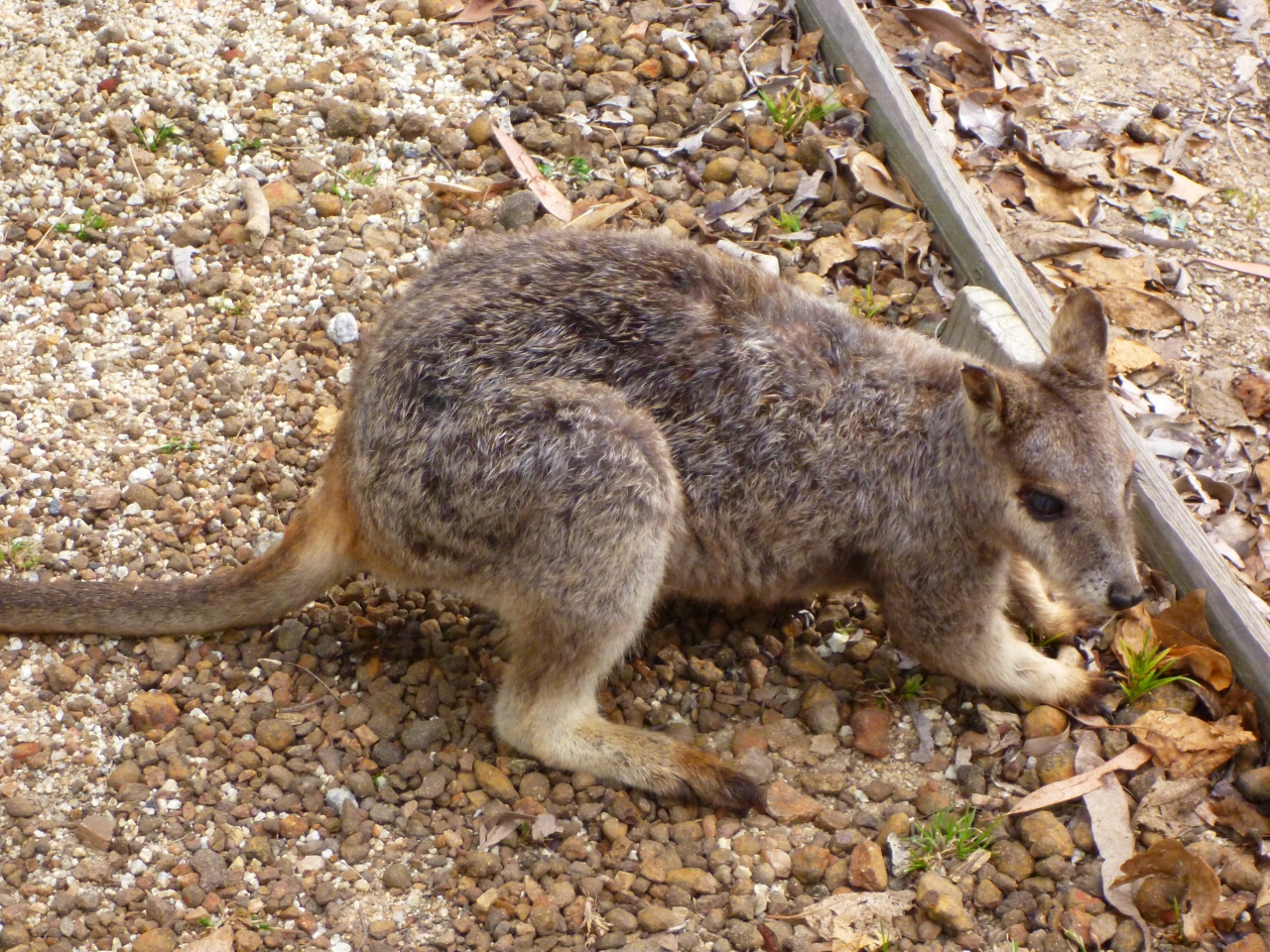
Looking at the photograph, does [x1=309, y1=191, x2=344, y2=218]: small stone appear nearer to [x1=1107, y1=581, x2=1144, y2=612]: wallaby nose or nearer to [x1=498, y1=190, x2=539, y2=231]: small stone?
[x1=498, y1=190, x2=539, y2=231]: small stone

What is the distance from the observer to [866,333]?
213 inches

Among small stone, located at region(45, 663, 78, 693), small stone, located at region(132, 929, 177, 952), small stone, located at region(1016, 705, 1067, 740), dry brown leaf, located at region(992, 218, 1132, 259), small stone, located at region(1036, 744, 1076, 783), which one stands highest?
dry brown leaf, located at region(992, 218, 1132, 259)

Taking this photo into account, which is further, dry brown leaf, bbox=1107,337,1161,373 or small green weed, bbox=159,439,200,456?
dry brown leaf, bbox=1107,337,1161,373

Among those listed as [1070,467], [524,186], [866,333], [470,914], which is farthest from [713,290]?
[470,914]

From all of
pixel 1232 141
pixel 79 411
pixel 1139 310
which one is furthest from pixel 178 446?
pixel 1232 141

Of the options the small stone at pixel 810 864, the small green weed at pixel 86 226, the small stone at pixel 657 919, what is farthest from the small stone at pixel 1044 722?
the small green weed at pixel 86 226

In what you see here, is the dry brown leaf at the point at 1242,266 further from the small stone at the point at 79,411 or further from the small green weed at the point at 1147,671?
the small stone at the point at 79,411

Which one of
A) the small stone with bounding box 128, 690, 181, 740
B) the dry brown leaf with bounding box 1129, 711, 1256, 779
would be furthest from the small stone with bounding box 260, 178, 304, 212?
the dry brown leaf with bounding box 1129, 711, 1256, 779

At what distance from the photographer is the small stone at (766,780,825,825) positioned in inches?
197

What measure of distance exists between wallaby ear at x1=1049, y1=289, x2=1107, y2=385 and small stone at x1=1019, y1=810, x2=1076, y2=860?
1.63m

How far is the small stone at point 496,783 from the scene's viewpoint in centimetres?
508

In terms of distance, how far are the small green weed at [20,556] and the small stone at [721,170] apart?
378cm

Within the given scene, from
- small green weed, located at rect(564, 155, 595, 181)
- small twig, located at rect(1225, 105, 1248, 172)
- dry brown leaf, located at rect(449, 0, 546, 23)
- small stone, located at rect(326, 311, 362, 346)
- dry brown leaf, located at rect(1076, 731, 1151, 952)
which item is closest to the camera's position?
dry brown leaf, located at rect(1076, 731, 1151, 952)

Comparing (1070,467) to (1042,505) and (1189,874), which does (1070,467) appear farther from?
(1189,874)
